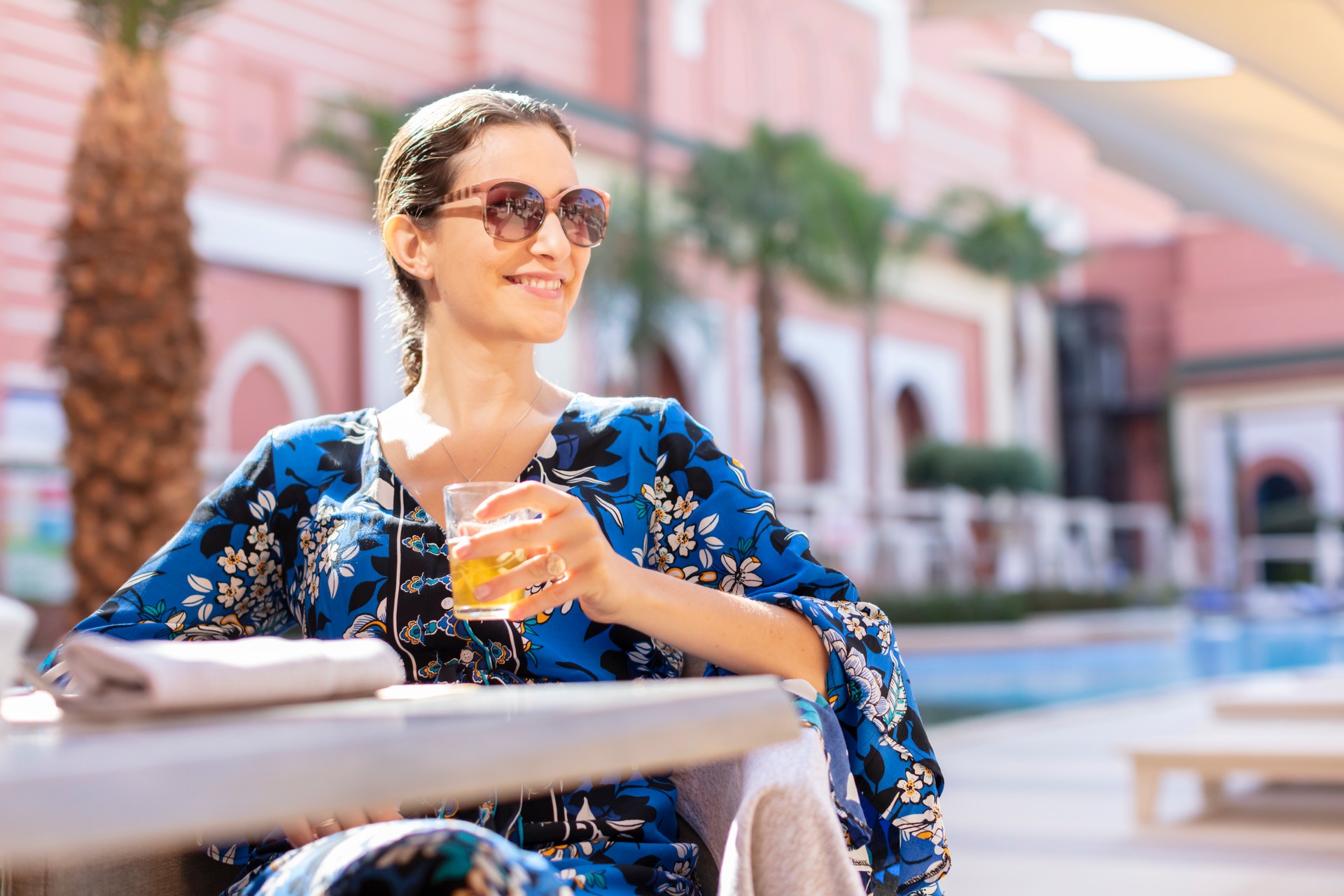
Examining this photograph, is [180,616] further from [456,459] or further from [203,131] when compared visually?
[203,131]

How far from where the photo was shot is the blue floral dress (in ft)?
4.69

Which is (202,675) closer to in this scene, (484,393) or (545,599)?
(545,599)

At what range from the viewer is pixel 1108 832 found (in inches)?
175

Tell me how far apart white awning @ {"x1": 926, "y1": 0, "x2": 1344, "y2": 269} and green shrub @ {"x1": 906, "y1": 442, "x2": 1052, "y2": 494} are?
12.5 metres

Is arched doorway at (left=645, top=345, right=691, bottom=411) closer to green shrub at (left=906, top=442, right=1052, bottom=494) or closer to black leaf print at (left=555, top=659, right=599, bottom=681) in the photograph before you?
green shrub at (left=906, top=442, right=1052, bottom=494)

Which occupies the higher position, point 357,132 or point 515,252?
point 357,132

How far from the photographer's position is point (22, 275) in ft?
39.0

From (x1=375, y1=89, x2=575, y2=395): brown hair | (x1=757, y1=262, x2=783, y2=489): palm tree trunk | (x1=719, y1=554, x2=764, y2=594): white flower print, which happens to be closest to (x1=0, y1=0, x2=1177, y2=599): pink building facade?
(x1=757, y1=262, x2=783, y2=489): palm tree trunk

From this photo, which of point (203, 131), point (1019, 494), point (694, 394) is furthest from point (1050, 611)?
point (203, 131)

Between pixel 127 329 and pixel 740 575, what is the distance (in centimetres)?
569

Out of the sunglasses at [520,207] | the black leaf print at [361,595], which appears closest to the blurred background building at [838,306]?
the sunglasses at [520,207]

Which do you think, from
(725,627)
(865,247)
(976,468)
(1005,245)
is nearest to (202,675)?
(725,627)

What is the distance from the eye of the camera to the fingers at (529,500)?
1196 mm

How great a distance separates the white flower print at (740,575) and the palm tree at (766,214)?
13836 millimetres
